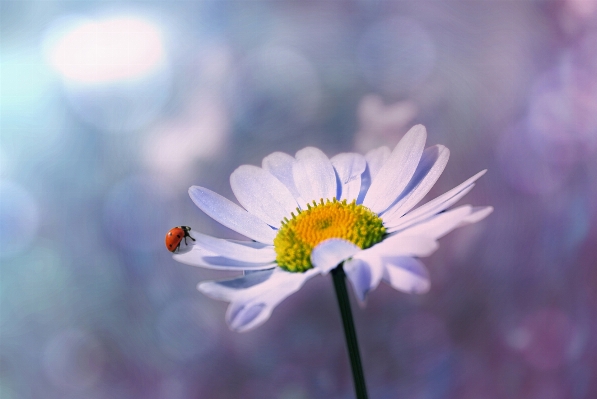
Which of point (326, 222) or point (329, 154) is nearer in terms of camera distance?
point (326, 222)

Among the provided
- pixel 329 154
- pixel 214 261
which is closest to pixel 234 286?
pixel 214 261

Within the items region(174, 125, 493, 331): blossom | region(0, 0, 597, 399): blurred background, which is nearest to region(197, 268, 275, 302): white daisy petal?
region(174, 125, 493, 331): blossom

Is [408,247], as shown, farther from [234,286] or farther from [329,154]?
[329,154]

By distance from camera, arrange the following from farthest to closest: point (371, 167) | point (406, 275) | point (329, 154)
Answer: point (329, 154), point (371, 167), point (406, 275)

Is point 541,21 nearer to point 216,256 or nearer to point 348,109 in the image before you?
point 348,109

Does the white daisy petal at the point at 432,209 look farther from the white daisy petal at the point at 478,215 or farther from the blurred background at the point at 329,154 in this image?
the blurred background at the point at 329,154

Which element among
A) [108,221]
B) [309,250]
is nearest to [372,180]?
[309,250]

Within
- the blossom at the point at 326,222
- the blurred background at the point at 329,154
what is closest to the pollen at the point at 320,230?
the blossom at the point at 326,222
